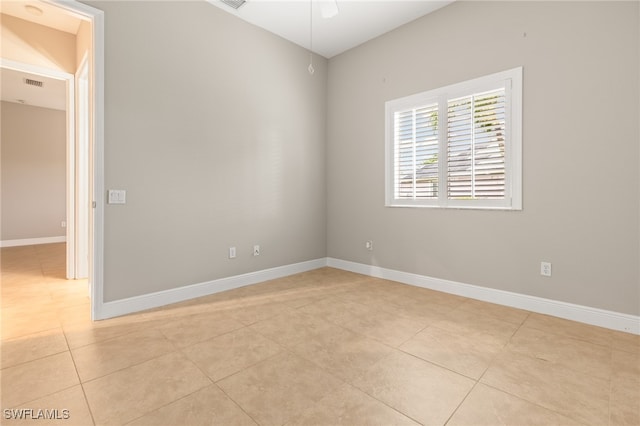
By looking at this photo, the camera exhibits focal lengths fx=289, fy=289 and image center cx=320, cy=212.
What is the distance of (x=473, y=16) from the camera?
10.1 feet

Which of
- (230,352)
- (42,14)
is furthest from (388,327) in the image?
(42,14)

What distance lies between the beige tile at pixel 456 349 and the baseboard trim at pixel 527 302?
2.87 ft

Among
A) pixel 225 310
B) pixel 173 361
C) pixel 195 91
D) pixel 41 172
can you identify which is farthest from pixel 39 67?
pixel 41 172

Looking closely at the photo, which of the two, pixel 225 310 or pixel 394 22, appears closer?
pixel 225 310

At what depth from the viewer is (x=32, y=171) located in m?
6.62

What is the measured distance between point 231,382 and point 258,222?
7.49 feet

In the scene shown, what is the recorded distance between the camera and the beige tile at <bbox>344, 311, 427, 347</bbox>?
88.0 inches

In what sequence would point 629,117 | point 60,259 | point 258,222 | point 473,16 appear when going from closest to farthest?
point 629,117, point 473,16, point 258,222, point 60,259

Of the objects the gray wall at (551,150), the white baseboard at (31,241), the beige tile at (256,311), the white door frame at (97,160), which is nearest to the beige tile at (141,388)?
the beige tile at (256,311)

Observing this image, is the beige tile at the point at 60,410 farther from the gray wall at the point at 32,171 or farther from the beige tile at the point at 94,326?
the gray wall at the point at 32,171

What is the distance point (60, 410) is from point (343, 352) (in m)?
1.57

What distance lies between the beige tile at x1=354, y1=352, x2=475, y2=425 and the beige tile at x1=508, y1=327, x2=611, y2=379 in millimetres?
705

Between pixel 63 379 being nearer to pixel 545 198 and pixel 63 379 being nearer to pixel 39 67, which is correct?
pixel 39 67

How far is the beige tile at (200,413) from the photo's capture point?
4.46 ft
